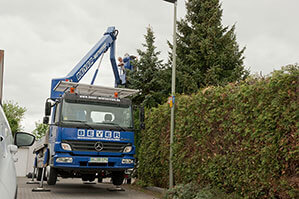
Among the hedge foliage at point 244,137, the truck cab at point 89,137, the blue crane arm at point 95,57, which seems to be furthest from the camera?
the blue crane arm at point 95,57

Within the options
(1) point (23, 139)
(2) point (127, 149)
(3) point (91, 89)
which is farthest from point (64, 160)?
(1) point (23, 139)

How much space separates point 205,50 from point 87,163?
44.7 ft

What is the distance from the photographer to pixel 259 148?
6.55 m

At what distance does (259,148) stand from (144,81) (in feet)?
50.9

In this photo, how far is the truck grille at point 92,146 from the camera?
32.6 ft

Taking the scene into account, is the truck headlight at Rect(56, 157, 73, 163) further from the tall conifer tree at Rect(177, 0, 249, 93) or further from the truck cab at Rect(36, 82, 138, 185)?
the tall conifer tree at Rect(177, 0, 249, 93)

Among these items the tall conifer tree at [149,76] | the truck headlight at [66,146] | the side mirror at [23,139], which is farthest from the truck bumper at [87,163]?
the tall conifer tree at [149,76]

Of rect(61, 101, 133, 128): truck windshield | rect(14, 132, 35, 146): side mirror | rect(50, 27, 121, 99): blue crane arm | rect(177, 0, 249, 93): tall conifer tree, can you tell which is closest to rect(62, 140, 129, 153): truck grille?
rect(61, 101, 133, 128): truck windshield

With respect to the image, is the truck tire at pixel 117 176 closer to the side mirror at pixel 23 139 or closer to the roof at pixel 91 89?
the roof at pixel 91 89

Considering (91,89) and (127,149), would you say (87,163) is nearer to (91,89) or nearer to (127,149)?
(127,149)

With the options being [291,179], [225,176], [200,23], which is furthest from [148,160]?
[200,23]

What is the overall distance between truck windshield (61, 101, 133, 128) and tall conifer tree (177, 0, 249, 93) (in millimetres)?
10517

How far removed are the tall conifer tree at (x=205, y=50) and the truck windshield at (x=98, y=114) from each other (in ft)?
34.5

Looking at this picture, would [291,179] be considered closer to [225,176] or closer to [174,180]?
[225,176]
